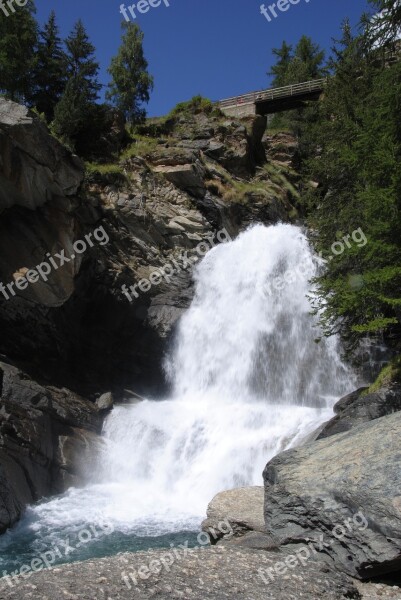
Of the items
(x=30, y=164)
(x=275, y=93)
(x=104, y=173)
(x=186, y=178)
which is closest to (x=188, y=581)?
(x=30, y=164)

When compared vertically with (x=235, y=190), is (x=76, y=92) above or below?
above

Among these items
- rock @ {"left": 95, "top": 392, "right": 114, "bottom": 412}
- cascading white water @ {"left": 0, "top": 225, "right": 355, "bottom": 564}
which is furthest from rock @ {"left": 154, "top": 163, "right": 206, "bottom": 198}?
rock @ {"left": 95, "top": 392, "right": 114, "bottom": 412}

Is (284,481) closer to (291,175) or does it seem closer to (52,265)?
(52,265)

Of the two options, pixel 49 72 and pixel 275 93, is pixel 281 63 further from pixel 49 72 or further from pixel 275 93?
pixel 49 72

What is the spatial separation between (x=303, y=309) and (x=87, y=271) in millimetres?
9446

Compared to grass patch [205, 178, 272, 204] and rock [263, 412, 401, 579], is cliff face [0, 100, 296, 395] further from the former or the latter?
rock [263, 412, 401, 579]

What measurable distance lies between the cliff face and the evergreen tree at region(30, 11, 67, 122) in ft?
18.8

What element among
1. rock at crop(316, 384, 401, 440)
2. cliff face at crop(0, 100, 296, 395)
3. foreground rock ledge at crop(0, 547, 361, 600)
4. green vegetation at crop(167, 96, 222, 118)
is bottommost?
foreground rock ledge at crop(0, 547, 361, 600)

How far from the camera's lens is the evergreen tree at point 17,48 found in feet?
79.5

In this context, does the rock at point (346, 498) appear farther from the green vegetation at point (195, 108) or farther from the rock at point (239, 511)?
the green vegetation at point (195, 108)

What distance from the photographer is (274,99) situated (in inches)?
1399

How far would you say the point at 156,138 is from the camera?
1185 inches

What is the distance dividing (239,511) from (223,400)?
996 centimetres

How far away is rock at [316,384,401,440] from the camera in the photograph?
1164 centimetres
